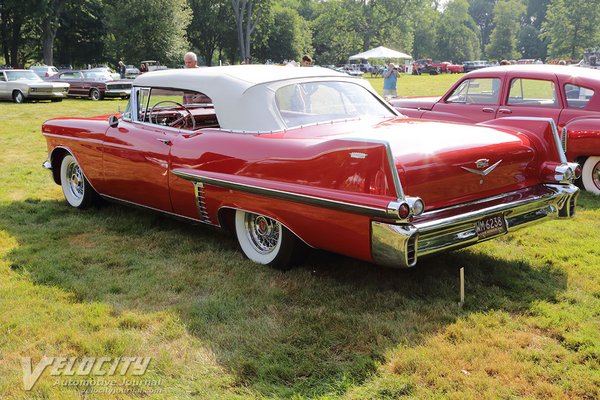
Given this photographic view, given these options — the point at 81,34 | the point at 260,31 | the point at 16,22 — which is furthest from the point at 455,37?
the point at 16,22

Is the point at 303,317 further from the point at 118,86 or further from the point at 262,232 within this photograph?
the point at 118,86

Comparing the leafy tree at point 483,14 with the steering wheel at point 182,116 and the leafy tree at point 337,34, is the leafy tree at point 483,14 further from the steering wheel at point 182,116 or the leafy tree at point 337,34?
the steering wheel at point 182,116

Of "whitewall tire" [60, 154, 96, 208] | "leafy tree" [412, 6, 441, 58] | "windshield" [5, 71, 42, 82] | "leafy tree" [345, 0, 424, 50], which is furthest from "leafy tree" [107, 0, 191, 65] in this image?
"leafy tree" [412, 6, 441, 58]

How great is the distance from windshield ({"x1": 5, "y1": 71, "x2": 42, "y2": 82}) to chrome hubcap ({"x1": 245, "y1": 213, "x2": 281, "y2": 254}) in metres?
20.1

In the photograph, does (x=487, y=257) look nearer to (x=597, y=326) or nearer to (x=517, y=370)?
(x=597, y=326)

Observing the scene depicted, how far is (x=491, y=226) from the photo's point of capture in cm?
406

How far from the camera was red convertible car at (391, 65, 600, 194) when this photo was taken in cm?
679

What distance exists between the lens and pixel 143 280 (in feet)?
14.8

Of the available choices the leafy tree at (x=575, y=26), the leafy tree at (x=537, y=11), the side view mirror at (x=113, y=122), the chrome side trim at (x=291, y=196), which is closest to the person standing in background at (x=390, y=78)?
the side view mirror at (x=113, y=122)

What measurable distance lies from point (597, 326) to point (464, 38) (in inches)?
4115

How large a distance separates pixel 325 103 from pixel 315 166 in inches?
48.4

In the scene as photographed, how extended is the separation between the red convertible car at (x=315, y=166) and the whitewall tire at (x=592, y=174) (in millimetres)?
2679

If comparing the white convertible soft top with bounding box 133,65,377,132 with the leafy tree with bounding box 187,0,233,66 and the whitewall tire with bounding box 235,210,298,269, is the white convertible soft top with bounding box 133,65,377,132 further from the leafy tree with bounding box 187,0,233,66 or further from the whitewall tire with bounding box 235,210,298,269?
the leafy tree with bounding box 187,0,233,66

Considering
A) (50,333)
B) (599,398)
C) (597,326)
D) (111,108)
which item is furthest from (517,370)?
(111,108)
